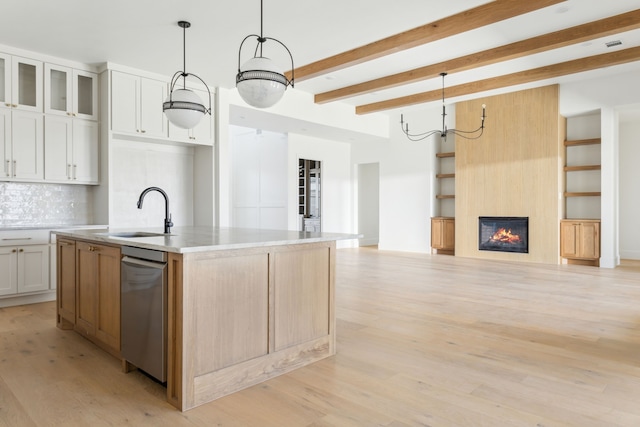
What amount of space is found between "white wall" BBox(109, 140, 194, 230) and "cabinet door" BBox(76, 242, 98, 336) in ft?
7.36

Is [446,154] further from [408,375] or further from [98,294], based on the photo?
[98,294]

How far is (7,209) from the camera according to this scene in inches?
190

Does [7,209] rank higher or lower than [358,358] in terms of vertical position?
higher

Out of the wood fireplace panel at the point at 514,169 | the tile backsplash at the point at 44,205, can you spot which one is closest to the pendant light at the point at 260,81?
the tile backsplash at the point at 44,205

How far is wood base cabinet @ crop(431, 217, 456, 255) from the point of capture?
29.2 feet

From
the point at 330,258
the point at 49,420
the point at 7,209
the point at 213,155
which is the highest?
the point at 213,155

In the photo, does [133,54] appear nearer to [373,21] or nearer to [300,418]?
[373,21]

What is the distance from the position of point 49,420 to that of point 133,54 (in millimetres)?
4262

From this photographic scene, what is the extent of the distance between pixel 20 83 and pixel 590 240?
8419mm

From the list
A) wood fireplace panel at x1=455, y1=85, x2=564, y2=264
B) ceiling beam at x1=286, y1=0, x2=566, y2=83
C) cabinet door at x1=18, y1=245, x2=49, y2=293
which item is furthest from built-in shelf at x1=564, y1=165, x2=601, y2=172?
cabinet door at x1=18, y1=245, x2=49, y2=293

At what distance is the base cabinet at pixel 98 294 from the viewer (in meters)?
2.70

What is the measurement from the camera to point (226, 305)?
2279 mm

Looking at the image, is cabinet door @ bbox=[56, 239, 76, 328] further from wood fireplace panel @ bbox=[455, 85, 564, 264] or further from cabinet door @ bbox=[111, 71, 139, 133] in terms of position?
wood fireplace panel @ bbox=[455, 85, 564, 264]

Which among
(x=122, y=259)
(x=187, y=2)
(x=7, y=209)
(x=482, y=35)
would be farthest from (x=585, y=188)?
→ (x=7, y=209)
